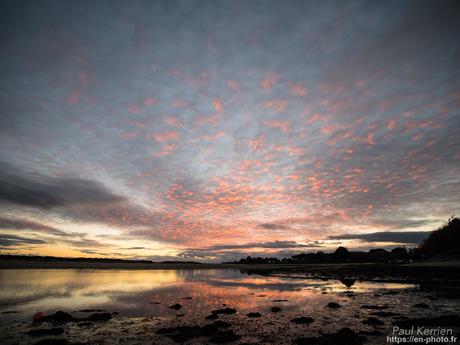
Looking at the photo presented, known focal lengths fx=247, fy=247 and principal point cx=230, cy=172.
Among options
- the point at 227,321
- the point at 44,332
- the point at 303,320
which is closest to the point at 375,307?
the point at 303,320

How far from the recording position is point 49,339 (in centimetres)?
1279

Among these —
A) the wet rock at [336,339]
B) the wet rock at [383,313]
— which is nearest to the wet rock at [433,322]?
the wet rock at [383,313]

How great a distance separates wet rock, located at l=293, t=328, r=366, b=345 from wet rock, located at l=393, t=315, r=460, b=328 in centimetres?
417

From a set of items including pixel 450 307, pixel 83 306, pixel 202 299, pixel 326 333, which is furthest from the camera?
pixel 202 299

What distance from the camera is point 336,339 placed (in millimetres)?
12531

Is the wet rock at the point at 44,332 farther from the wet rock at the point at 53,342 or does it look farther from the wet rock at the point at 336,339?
the wet rock at the point at 336,339

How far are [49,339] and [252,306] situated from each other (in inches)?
596

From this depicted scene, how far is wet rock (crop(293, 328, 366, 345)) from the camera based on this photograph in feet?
39.5

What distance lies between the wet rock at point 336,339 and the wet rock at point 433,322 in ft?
13.7

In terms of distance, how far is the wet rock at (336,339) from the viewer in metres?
12.0

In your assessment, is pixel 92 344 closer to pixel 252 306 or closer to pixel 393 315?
pixel 252 306

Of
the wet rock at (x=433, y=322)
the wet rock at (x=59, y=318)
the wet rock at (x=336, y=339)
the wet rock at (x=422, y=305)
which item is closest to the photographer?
the wet rock at (x=336, y=339)

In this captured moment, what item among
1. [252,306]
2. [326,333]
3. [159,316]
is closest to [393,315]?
[326,333]

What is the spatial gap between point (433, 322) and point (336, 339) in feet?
24.6
